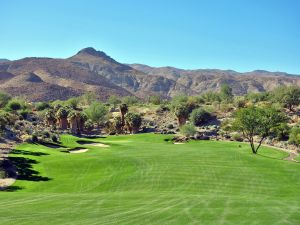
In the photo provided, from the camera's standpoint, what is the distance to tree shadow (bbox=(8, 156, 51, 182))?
37531 mm

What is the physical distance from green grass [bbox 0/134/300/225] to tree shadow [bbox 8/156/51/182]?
127mm

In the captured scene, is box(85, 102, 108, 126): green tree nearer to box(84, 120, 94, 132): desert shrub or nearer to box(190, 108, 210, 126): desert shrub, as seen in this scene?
box(84, 120, 94, 132): desert shrub

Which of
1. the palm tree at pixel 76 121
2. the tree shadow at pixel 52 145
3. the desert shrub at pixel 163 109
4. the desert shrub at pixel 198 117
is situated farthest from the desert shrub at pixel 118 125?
the tree shadow at pixel 52 145

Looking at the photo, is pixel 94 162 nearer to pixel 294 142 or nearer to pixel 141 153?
pixel 141 153

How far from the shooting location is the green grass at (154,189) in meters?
19.1

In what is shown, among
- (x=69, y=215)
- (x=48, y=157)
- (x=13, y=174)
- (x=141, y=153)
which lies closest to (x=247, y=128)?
(x=141, y=153)

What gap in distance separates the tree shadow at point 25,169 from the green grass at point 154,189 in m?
0.13

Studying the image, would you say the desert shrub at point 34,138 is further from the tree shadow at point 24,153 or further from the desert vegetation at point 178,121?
the tree shadow at point 24,153

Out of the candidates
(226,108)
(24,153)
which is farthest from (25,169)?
(226,108)

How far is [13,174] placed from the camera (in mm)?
38469

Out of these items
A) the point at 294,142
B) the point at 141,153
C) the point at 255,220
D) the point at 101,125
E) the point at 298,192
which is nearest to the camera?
the point at 255,220

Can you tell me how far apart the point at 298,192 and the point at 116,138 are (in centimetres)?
5288

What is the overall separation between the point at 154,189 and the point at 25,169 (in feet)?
51.0

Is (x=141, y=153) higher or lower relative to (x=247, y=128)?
lower
